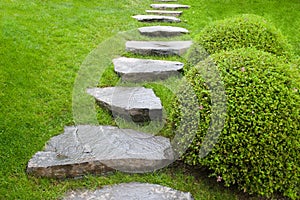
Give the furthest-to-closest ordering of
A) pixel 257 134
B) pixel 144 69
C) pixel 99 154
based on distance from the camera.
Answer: pixel 144 69, pixel 99 154, pixel 257 134

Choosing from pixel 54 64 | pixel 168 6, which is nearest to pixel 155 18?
pixel 168 6

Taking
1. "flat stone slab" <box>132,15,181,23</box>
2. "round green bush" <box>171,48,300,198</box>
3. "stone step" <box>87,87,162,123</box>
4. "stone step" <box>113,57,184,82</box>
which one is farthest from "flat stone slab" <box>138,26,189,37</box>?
"round green bush" <box>171,48,300,198</box>

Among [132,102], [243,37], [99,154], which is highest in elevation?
[243,37]

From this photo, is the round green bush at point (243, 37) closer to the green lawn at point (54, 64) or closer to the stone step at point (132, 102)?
the stone step at point (132, 102)

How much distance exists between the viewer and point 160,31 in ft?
18.8

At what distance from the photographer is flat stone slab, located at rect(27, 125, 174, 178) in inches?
112

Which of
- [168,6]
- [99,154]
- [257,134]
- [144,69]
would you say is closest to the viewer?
[257,134]

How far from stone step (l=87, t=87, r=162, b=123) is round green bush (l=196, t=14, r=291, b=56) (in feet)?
2.86

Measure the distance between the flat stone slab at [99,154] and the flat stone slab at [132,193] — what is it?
0.19 metres

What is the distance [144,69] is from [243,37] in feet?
3.75

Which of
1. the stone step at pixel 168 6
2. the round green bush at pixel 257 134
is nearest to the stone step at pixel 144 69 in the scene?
the round green bush at pixel 257 134

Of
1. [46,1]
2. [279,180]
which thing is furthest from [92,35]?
[279,180]

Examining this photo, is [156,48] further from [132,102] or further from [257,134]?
[257,134]

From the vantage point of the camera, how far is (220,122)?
276 centimetres
